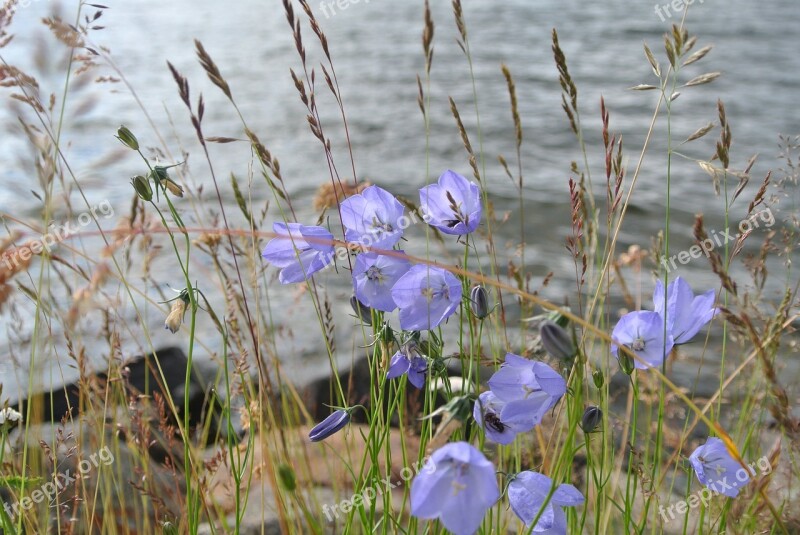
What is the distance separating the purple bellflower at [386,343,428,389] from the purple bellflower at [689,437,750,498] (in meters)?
0.49

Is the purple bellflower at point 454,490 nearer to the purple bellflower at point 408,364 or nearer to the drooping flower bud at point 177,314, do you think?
the purple bellflower at point 408,364

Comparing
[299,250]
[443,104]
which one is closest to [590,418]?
[299,250]

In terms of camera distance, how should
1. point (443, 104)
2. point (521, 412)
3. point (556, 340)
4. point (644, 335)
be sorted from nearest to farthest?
point (556, 340) < point (521, 412) < point (644, 335) < point (443, 104)

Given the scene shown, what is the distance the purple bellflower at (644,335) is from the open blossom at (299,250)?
44cm

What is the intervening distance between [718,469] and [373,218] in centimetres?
73

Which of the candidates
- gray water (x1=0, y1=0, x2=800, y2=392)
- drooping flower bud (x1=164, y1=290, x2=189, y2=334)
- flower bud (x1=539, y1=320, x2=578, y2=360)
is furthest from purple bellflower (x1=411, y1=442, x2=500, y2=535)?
gray water (x1=0, y1=0, x2=800, y2=392)

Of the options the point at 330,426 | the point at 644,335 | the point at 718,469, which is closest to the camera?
the point at 644,335

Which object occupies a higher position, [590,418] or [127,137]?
[127,137]

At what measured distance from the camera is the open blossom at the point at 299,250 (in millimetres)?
1222

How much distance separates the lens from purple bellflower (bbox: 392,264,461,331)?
46.6 inches

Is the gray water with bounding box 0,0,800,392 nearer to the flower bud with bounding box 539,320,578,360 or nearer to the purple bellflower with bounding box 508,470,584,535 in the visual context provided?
the purple bellflower with bounding box 508,470,584,535

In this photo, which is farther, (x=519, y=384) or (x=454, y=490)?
(x=519, y=384)

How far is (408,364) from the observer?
4.13ft

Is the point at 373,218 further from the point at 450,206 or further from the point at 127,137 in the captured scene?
the point at 127,137
